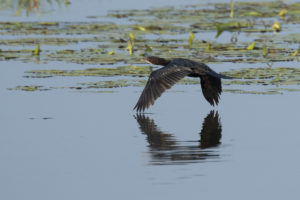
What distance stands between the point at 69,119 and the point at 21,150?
1.50 metres

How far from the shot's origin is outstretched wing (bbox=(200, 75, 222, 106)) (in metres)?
10.6

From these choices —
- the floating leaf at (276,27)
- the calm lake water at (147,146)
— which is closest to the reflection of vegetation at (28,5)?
the floating leaf at (276,27)

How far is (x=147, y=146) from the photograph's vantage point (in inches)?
334

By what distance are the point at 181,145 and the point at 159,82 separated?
5.81 ft

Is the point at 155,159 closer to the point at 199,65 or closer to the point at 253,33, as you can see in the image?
the point at 199,65

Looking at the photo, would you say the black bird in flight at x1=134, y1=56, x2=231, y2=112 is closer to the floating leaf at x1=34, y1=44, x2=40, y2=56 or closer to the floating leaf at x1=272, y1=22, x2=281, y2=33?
the floating leaf at x1=34, y1=44, x2=40, y2=56

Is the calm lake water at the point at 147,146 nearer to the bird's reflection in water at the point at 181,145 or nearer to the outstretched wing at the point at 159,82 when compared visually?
the bird's reflection in water at the point at 181,145

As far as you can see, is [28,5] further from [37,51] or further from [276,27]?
[37,51]

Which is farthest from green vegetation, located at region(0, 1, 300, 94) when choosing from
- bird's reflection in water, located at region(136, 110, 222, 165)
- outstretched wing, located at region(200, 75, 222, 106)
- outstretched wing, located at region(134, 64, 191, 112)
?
bird's reflection in water, located at region(136, 110, 222, 165)

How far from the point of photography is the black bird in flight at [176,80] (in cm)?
990

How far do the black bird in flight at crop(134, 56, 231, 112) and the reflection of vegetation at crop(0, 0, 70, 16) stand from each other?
38.2 feet

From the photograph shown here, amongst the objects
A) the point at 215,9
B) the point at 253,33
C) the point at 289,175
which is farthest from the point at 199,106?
the point at 215,9

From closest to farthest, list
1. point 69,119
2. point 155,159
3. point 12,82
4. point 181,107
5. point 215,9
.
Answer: point 155,159 → point 69,119 → point 181,107 → point 12,82 → point 215,9

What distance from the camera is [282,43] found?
1537cm
